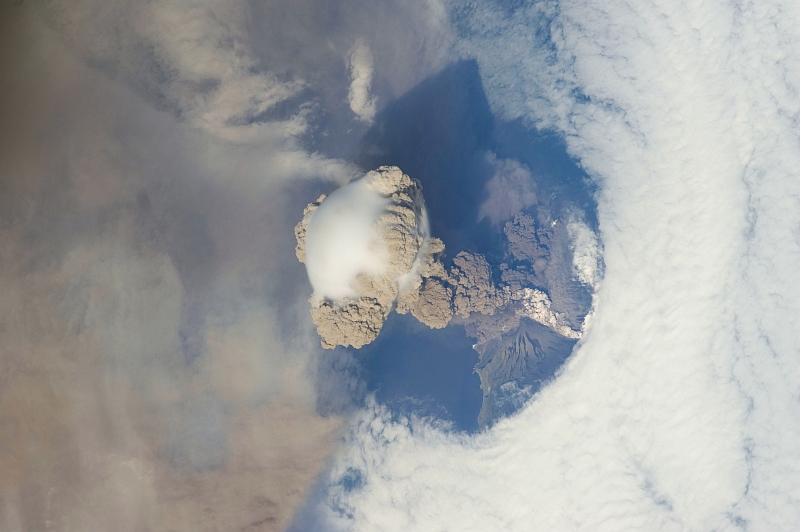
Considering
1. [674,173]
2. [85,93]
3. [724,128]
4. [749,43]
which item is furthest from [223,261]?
[749,43]

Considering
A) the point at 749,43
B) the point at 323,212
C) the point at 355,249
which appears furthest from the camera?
the point at 749,43

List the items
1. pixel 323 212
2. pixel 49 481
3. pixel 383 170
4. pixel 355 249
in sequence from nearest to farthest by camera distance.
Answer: pixel 355 249, pixel 323 212, pixel 383 170, pixel 49 481

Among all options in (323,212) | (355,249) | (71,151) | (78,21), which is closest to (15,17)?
(78,21)

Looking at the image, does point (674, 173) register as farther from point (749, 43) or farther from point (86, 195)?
point (86, 195)

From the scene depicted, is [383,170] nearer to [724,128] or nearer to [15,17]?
[724,128]

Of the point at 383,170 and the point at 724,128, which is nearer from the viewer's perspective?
the point at 383,170

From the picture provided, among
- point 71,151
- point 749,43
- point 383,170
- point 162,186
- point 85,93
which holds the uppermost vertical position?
point 85,93

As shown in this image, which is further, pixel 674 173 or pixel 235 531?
pixel 674 173

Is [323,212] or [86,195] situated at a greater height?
[86,195]

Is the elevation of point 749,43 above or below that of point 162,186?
below

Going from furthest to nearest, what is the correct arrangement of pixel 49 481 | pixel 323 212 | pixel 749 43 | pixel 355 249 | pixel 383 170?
pixel 749 43 → pixel 49 481 → pixel 383 170 → pixel 323 212 → pixel 355 249
